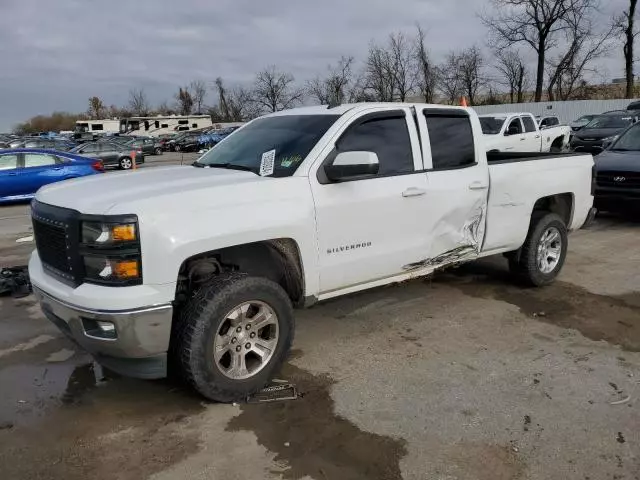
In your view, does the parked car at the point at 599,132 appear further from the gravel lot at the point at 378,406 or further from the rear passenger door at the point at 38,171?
the rear passenger door at the point at 38,171

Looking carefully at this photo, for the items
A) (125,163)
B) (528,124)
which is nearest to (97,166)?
(125,163)

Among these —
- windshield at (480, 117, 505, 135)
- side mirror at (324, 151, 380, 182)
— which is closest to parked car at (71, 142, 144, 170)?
windshield at (480, 117, 505, 135)

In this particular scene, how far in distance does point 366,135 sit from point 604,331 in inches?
106

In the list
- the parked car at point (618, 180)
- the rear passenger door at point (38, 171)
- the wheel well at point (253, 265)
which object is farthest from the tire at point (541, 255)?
the rear passenger door at point (38, 171)

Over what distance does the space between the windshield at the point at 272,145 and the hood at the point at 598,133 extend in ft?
62.5

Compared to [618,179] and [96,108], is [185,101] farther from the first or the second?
[618,179]

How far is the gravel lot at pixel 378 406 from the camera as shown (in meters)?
3.12

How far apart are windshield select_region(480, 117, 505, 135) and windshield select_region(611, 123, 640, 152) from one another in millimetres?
6580

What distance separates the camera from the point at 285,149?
172 inches

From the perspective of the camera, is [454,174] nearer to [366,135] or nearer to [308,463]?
[366,135]

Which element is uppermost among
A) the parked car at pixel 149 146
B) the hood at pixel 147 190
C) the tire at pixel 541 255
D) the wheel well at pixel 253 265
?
the parked car at pixel 149 146

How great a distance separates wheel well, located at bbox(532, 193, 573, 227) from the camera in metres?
6.30

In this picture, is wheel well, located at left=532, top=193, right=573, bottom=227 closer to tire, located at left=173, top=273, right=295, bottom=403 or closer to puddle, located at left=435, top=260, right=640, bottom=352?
puddle, located at left=435, top=260, right=640, bottom=352

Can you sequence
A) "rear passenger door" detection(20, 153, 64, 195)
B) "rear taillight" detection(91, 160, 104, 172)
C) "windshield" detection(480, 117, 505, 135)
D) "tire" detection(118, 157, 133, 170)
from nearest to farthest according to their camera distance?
"rear passenger door" detection(20, 153, 64, 195), "rear taillight" detection(91, 160, 104, 172), "windshield" detection(480, 117, 505, 135), "tire" detection(118, 157, 133, 170)
